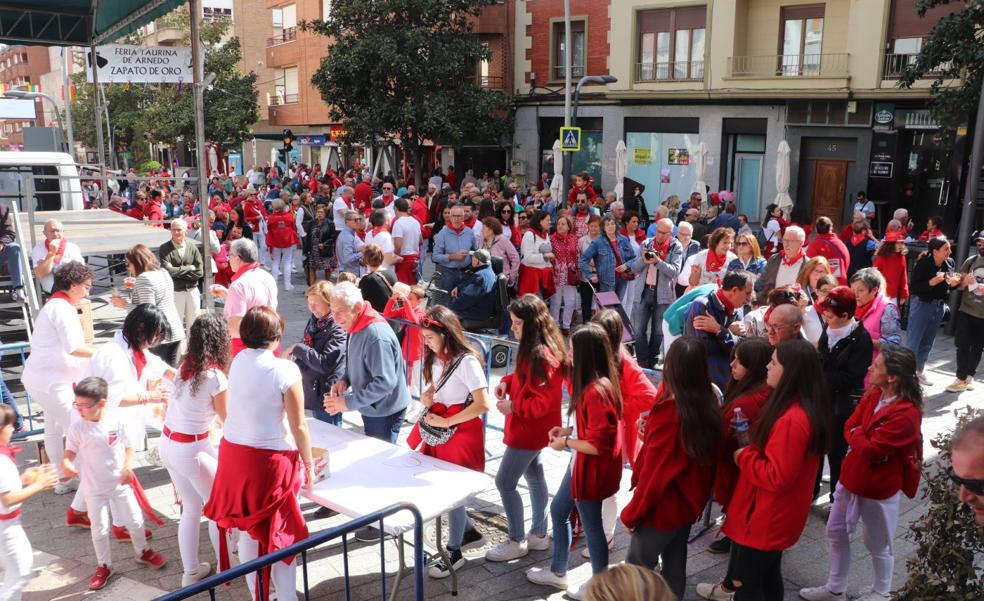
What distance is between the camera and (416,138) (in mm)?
25234

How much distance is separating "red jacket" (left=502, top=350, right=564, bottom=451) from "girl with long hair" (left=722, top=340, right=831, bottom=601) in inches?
46.4

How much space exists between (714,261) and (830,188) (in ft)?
48.7

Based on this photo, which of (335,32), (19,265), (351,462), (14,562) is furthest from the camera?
(335,32)

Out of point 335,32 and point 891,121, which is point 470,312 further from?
point 335,32

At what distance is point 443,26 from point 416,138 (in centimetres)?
Result: 343

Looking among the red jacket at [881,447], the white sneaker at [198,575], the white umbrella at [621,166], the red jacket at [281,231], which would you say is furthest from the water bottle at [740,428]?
the white umbrella at [621,166]

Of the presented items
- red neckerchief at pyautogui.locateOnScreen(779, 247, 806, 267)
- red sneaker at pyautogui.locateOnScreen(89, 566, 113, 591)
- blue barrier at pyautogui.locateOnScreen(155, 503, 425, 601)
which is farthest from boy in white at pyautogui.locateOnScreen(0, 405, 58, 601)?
red neckerchief at pyautogui.locateOnScreen(779, 247, 806, 267)

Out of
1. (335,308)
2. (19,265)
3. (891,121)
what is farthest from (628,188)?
(335,308)

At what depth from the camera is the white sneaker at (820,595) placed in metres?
4.68

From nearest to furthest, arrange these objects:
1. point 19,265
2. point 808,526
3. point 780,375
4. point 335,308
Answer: point 780,375, point 335,308, point 808,526, point 19,265

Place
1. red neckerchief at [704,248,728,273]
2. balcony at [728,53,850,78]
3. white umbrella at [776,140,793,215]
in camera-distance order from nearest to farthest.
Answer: red neckerchief at [704,248,728,273] < white umbrella at [776,140,793,215] < balcony at [728,53,850,78]

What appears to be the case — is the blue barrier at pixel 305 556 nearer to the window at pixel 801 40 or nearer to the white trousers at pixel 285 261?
the white trousers at pixel 285 261

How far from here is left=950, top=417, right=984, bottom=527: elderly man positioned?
2521 mm

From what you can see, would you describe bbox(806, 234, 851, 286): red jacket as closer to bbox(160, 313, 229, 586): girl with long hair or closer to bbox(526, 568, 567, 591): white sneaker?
bbox(526, 568, 567, 591): white sneaker
